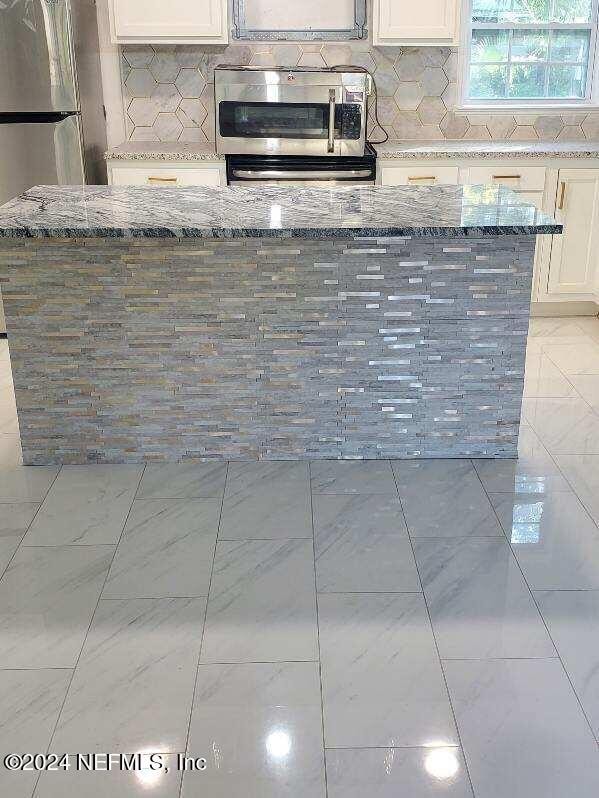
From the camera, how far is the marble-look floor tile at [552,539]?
2355 mm

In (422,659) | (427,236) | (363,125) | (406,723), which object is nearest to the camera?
(406,723)

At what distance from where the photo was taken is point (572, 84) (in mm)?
4977

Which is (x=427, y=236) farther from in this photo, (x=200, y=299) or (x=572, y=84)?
(x=572, y=84)

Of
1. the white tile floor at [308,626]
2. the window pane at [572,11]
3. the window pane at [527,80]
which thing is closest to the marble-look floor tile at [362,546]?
the white tile floor at [308,626]

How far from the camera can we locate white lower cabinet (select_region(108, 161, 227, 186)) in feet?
14.5

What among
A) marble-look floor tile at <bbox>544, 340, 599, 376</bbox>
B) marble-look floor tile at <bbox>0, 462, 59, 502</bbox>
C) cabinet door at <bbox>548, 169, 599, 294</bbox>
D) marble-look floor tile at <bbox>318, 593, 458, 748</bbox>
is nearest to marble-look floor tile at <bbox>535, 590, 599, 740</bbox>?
marble-look floor tile at <bbox>318, 593, 458, 748</bbox>

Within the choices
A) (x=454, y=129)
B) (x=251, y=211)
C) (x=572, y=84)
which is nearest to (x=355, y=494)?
(x=251, y=211)

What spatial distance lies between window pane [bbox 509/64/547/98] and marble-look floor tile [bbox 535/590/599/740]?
360 centimetres

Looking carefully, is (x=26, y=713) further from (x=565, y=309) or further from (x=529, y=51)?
(x=529, y=51)

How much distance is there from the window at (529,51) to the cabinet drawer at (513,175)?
2.34ft

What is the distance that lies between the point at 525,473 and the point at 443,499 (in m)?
0.38

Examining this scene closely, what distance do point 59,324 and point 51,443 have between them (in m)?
0.44

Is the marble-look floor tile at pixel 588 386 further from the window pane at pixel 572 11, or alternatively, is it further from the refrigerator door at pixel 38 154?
the refrigerator door at pixel 38 154

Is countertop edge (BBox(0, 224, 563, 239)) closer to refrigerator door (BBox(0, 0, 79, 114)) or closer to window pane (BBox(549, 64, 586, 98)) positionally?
refrigerator door (BBox(0, 0, 79, 114))
